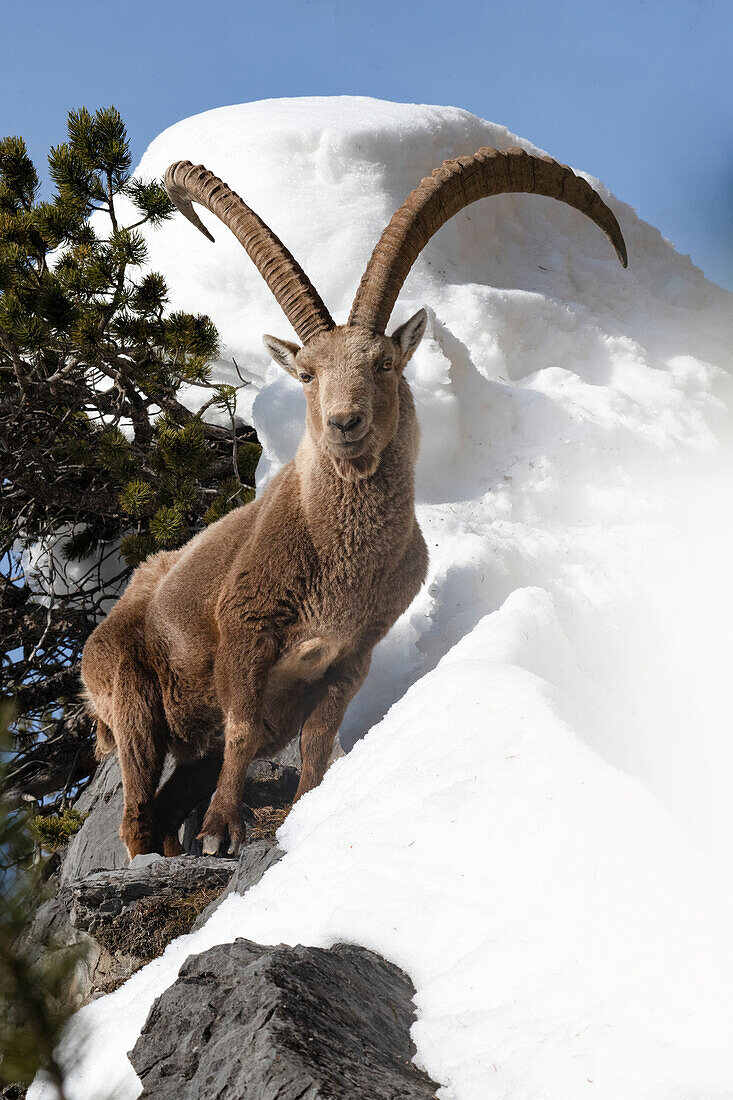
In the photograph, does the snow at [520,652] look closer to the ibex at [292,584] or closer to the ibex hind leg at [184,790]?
the ibex at [292,584]

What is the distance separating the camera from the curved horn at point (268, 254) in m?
5.27

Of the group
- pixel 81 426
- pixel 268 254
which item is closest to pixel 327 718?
pixel 268 254

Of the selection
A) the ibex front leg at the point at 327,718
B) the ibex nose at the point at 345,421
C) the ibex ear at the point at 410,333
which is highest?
the ibex ear at the point at 410,333

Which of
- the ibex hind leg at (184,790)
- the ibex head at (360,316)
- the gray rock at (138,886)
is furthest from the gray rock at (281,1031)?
the ibex hind leg at (184,790)

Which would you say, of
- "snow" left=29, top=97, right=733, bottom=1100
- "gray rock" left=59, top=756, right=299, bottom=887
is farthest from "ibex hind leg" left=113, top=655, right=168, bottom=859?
"snow" left=29, top=97, right=733, bottom=1100

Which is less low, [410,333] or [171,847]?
[410,333]

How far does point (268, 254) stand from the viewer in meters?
5.46

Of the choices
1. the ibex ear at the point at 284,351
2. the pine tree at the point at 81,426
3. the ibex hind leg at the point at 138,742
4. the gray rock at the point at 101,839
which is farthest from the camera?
the pine tree at the point at 81,426

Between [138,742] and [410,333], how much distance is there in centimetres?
291

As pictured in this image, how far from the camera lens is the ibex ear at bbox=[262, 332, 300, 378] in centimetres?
532

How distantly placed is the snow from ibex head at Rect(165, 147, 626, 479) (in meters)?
1.36

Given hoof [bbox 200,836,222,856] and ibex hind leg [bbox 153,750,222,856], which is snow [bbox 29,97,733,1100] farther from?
ibex hind leg [bbox 153,750,222,856]

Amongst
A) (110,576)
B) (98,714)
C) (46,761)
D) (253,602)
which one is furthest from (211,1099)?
(110,576)

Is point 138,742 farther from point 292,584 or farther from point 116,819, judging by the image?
point 292,584
